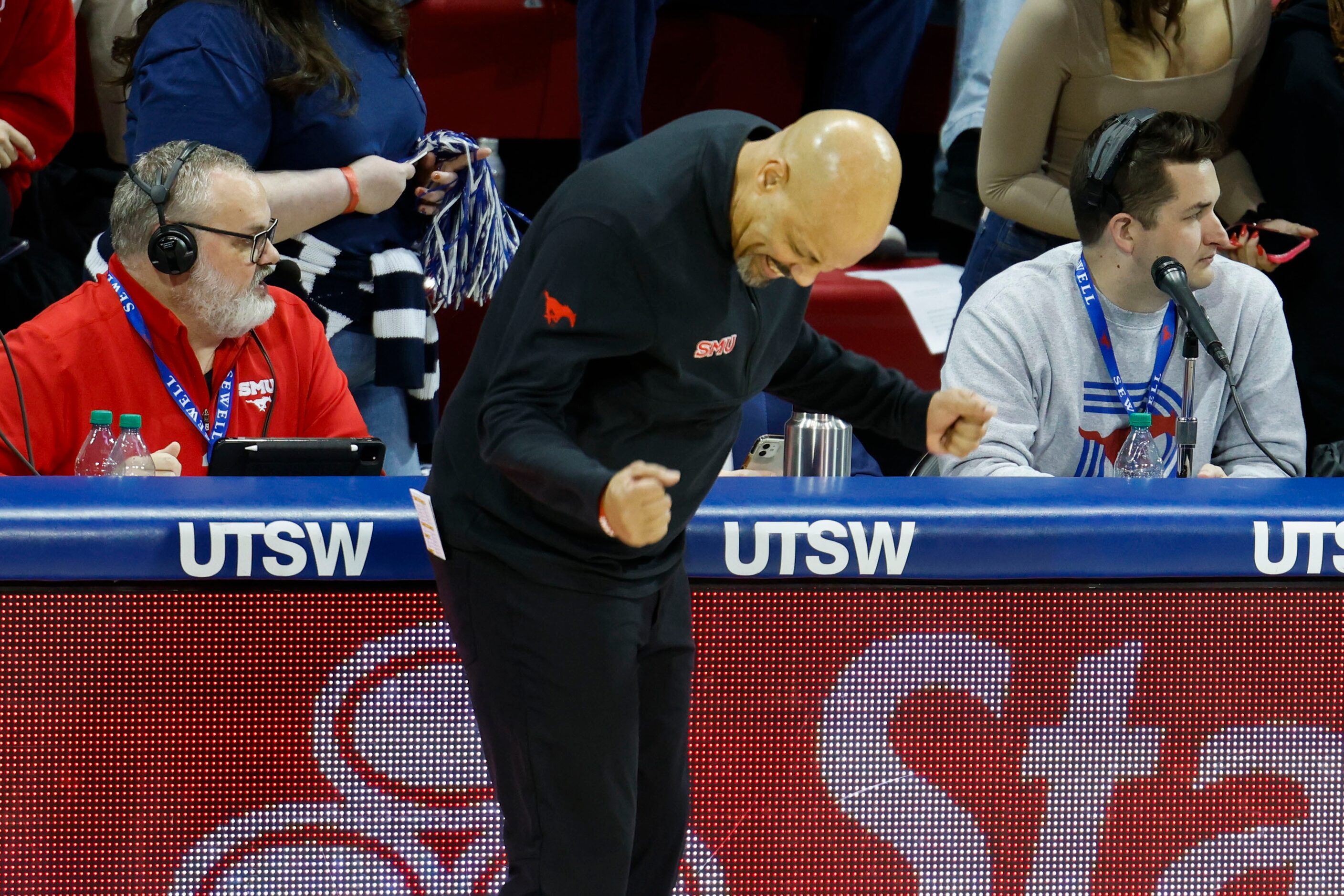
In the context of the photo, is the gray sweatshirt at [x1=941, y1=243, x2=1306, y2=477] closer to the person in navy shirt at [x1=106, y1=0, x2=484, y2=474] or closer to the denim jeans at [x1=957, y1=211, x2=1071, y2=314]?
the denim jeans at [x1=957, y1=211, x2=1071, y2=314]

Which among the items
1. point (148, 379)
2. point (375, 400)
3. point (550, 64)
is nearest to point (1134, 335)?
point (375, 400)

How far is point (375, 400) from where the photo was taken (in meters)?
3.10

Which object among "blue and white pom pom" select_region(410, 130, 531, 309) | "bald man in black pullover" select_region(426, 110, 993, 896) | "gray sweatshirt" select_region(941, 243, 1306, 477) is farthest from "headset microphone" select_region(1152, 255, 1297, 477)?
"blue and white pom pom" select_region(410, 130, 531, 309)

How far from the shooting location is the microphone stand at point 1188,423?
2465 millimetres

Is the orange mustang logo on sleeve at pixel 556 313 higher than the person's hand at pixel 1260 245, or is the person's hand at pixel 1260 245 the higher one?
the orange mustang logo on sleeve at pixel 556 313

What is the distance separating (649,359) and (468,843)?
732mm

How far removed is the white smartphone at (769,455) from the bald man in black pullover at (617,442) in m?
0.95

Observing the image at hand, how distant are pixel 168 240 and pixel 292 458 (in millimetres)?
533

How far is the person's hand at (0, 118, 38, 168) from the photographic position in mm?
3217

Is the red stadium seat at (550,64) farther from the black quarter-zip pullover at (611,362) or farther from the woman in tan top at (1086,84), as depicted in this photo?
the black quarter-zip pullover at (611,362)

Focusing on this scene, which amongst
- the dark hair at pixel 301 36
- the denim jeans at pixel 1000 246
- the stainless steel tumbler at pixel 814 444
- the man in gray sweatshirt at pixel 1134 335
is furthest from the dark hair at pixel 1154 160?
the dark hair at pixel 301 36

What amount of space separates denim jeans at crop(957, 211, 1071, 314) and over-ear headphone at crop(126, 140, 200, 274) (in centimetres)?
166

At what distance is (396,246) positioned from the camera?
309 centimetres

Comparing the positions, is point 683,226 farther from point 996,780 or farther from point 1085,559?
point 996,780
